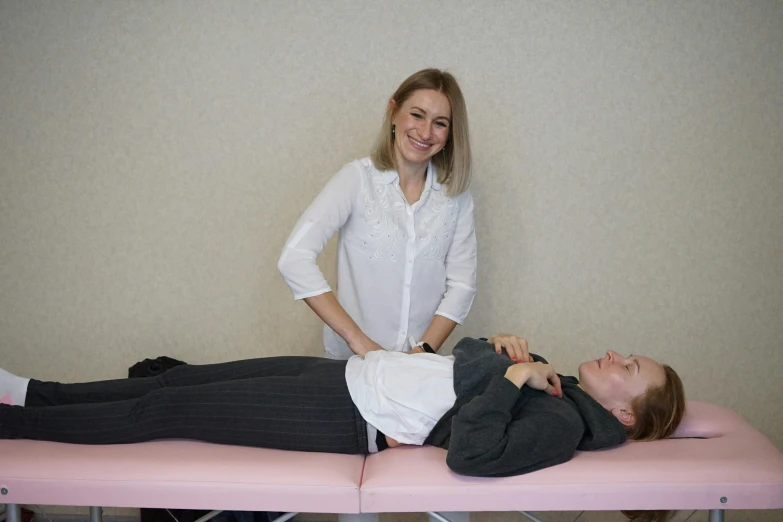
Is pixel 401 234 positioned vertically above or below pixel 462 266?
above

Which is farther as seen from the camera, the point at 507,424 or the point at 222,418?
the point at 222,418

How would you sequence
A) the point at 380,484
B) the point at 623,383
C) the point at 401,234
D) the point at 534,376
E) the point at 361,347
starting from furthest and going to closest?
the point at 401,234
the point at 361,347
the point at 623,383
the point at 534,376
the point at 380,484

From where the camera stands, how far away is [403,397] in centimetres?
186

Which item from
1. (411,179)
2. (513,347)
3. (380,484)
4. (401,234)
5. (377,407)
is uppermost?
(411,179)

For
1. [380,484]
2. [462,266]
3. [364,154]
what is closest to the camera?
[380,484]

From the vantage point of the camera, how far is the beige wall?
2.76 metres

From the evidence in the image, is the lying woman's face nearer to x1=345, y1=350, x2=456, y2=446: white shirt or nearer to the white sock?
x1=345, y1=350, x2=456, y2=446: white shirt

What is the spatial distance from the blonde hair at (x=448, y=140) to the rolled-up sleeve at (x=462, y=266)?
0.09 metres

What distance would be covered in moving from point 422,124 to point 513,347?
695mm

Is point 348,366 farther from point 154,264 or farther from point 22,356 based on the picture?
point 22,356

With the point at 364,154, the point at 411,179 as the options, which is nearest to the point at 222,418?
the point at 411,179

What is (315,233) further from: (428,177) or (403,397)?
(403,397)

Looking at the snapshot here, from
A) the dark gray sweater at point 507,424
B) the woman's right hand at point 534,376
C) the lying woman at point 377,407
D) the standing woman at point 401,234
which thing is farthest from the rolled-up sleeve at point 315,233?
the woman's right hand at point 534,376

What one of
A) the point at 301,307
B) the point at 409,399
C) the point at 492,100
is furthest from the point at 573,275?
the point at 409,399
